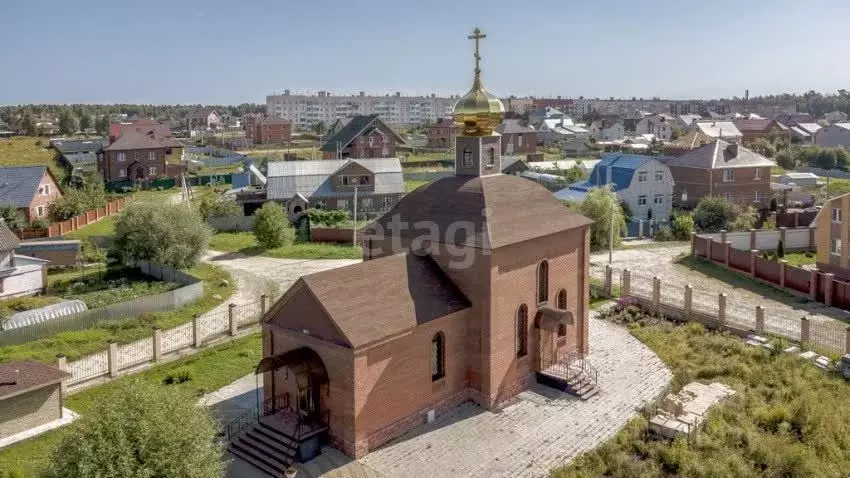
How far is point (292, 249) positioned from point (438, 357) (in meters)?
21.8

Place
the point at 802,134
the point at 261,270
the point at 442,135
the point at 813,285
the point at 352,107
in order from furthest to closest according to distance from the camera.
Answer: the point at 352,107 → the point at 802,134 → the point at 442,135 → the point at 261,270 → the point at 813,285

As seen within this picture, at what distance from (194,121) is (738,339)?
131208mm

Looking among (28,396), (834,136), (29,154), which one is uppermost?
(834,136)

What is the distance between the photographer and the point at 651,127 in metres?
109

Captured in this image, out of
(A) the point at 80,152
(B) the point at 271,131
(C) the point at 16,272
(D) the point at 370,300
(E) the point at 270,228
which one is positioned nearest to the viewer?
(D) the point at 370,300

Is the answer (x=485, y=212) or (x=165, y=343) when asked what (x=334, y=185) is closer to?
(x=165, y=343)

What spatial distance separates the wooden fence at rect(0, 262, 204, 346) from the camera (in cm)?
2081

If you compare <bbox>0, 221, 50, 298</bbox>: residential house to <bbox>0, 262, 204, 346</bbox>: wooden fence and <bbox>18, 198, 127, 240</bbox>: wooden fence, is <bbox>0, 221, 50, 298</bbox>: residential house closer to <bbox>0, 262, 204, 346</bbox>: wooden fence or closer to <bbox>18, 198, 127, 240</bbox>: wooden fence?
<bbox>0, 262, 204, 346</bbox>: wooden fence

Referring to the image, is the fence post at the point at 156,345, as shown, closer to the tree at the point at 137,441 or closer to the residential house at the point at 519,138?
the tree at the point at 137,441

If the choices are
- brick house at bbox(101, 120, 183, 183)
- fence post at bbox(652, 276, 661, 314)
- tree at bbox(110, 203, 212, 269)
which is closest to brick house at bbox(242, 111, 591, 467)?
fence post at bbox(652, 276, 661, 314)

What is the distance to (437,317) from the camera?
607 inches

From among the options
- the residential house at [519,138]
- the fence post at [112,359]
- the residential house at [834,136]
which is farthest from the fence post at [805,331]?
the residential house at [834,136]

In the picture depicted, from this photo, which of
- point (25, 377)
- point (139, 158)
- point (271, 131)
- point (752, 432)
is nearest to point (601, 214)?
point (752, 432)

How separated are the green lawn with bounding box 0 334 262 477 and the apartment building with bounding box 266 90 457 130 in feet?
408
